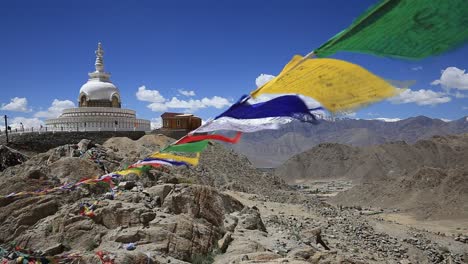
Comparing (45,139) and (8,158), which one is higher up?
(45,139)

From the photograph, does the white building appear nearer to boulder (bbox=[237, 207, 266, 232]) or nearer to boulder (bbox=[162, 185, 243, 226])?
boulder (bbox=[237, 207, 266, 232])

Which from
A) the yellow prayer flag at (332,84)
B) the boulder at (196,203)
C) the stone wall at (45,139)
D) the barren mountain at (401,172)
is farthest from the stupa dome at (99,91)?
the yellow prayer flag at (332,84)

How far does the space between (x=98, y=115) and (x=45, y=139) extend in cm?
613

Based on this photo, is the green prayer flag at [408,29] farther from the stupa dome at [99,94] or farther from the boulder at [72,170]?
the stupa dome at [99,94]

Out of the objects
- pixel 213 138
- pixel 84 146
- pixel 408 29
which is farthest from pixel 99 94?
pixel 408 29

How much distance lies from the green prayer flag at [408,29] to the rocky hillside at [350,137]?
113445 mm

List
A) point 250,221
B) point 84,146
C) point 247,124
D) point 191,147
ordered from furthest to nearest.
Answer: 1. point 84,146
2. point 250,221
3. point 191,147
4. point 247,124

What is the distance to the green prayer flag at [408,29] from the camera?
2754 mm

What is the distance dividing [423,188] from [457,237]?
17.9 meters

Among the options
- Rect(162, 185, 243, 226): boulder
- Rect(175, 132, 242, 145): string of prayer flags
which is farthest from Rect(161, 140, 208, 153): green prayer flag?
Rect(162, 185, 243, 226): boulder

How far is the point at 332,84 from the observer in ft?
11.8

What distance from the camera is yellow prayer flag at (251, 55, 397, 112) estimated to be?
338cm

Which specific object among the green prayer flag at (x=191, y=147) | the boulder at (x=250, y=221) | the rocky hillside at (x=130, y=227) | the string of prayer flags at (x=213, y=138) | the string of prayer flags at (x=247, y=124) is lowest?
the boulder at (x=250, y=221)

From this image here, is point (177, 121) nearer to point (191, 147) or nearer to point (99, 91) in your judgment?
point (99, 91)
